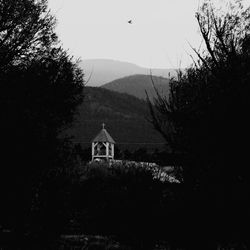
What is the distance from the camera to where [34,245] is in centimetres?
1191

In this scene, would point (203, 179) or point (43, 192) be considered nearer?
point (203, 179)

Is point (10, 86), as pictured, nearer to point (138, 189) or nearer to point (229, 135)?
point (138, 189)

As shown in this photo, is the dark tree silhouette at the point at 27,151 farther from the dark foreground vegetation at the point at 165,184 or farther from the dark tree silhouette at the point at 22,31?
the dark tree silhouette at the point at 22,31

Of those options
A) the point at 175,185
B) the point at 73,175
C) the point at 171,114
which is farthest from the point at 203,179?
the point at 73,175

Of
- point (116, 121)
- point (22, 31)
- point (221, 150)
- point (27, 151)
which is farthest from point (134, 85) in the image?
point (221, 150)

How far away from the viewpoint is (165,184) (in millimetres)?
12055

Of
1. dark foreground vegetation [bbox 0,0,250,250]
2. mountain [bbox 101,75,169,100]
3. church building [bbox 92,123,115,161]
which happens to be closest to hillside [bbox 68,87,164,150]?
church building [bbox 92,123,115,161]

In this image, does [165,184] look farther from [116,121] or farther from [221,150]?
[116,121]

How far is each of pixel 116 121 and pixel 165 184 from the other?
4773cm

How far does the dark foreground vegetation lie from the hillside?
3564 centimetres

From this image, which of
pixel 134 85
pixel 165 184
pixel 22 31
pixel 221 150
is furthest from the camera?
pixel 134 85

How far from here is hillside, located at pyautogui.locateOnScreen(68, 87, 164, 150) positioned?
2109 inches

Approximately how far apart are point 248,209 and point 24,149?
214 inches

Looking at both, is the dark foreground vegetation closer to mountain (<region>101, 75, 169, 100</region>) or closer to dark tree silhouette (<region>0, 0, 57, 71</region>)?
dark tree silhouette (<region>0, 0, 57, 71</region>)
